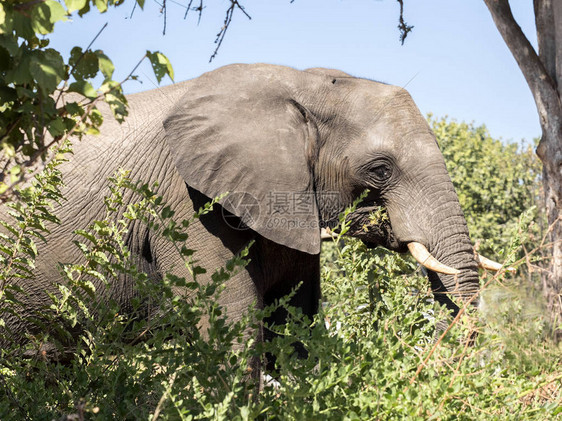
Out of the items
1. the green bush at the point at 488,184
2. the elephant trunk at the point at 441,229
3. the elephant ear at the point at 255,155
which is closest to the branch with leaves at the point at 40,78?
the elephant ear at the point at 255,155

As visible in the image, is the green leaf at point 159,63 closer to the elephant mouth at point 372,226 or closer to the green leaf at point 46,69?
the green leaf at point 46,69

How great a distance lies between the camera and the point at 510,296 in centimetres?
323

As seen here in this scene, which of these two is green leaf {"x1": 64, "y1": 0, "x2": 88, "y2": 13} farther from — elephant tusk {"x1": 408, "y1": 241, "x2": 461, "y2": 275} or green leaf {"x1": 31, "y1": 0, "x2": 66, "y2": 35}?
elephant tusk {"x1": 408, "y1": 241, "x2": 461, "y2": 275}

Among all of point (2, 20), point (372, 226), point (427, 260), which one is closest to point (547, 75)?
point (372, 226)

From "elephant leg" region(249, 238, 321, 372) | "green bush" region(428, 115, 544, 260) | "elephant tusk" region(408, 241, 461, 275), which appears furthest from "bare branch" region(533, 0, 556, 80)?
"green bush" region(428, 115, 544, 260)

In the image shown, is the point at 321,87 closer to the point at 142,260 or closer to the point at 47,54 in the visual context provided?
the point at 142,260

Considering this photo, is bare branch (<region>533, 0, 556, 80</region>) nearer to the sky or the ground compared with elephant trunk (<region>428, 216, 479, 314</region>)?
nearer to the sky

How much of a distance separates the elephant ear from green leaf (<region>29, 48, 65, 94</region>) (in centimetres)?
249

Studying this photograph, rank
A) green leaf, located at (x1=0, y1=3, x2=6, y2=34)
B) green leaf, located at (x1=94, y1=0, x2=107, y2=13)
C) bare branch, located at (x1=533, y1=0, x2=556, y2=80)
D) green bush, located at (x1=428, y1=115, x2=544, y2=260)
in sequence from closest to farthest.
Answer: green leaf, located at (x1=0, y1=3, x2=6, y2=34) < green leaf, located at (x1=94, y1=0, x2=107, y2=13) < bare branch, located at (x1=533, y1=0, x2=556, y2=80) < green bush, located at (x1=428, y1=115, x2=544, y2=260)

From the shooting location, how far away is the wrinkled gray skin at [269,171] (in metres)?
4.80

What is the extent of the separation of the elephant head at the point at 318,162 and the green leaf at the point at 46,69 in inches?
99.2

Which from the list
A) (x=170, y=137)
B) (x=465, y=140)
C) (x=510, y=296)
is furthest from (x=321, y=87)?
(x=465, y=140)

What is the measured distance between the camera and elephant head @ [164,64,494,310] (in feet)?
15.7

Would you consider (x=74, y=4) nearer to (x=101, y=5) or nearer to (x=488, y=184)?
(x=101, y=5)
